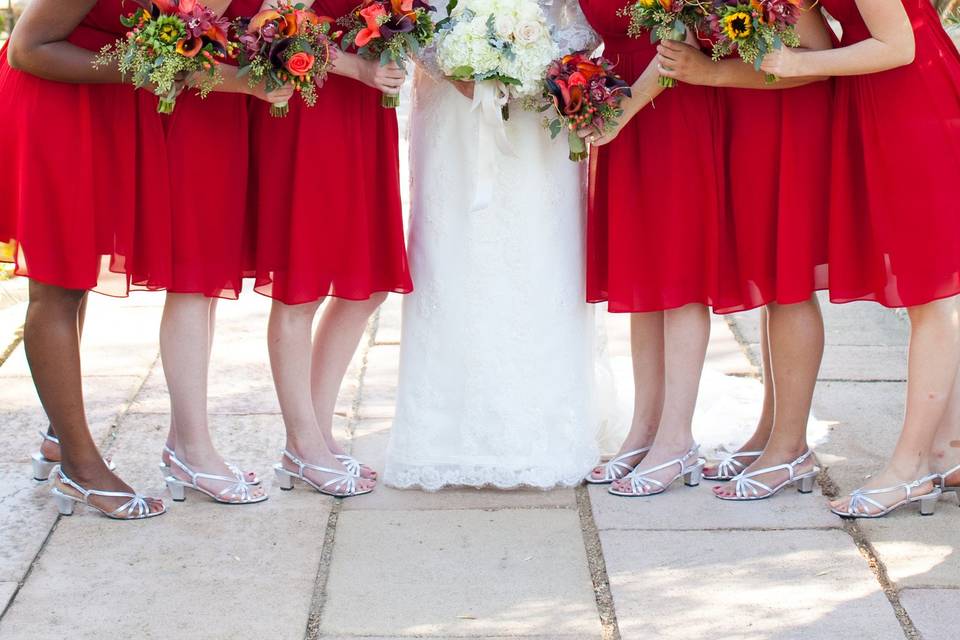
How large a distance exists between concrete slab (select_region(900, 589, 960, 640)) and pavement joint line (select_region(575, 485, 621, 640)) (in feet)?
2.68

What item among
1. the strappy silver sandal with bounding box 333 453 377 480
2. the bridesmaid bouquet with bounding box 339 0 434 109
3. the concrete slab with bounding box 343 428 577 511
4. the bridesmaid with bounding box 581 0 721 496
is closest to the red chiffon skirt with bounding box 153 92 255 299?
the bridesmaid bouquet with bounding box 339 0 434 109

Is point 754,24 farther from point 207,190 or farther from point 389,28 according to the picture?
point 207,190

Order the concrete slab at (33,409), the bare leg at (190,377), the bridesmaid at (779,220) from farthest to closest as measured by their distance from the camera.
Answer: the concrete slab at (33,409)
the bare leg at (190,377)
the bridesmaid at (779,220)

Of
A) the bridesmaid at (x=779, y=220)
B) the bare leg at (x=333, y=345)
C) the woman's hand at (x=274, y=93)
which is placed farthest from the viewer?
the bare leg at (x=333, y=345)

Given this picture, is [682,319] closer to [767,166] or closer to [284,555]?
[767,166]

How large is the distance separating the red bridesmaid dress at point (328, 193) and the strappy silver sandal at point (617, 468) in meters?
1.00

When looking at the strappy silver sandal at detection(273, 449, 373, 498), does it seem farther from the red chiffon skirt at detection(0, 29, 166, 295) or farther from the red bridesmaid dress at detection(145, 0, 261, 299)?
the red chiffon skirt at detection(0, 29, 166, 295)

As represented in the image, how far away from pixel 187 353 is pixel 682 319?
1.68m

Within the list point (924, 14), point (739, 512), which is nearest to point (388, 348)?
point (739, 512)

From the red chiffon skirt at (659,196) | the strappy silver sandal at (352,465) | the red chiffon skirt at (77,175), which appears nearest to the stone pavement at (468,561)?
the strappy silver sandal at (352,465)

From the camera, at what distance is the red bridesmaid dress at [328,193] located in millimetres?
4008

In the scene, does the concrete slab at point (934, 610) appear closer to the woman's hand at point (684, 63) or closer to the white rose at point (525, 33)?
the woman's hand at point (684, 63)

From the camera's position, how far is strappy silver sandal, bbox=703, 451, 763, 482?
14.6ft

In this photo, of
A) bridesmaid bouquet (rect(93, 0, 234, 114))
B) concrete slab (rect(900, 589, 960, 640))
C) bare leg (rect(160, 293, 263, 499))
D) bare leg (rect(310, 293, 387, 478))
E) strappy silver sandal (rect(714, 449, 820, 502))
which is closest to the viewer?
concrete slab (rect(900, 589, 960, 640))
